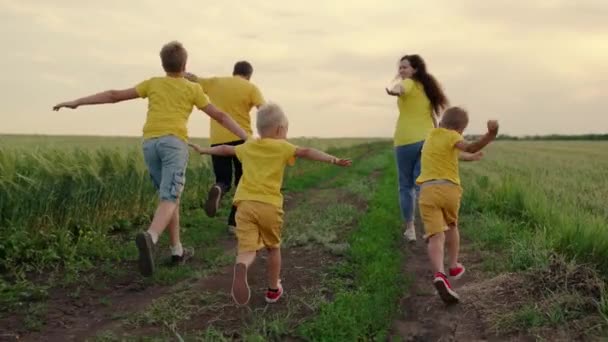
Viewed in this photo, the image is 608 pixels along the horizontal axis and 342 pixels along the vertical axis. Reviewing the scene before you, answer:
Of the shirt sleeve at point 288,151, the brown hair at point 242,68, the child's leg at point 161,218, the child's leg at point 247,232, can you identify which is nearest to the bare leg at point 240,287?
the child's leg at point 247,232

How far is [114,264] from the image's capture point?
22.0 feet

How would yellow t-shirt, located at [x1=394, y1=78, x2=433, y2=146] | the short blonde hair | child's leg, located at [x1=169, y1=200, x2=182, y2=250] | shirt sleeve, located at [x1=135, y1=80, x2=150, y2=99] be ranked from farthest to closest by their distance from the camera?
1. yellow t-shirt, located at [x1=394, y1=78, x2=433, y2=146]
2. child's leg, located at [x1=169, y1=200, x2=182, y2=250]
3. shirt sleeve, located at [x1=135, y1=80, x2=150, y2=99]
4. the short blonde hair

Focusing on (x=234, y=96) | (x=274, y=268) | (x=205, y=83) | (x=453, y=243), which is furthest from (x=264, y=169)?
(x=205, y=83)

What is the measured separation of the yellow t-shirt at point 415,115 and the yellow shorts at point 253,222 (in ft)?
9.56

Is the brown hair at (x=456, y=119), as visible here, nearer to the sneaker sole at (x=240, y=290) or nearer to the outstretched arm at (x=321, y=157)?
the outstretched arm at (x=321, y=157)

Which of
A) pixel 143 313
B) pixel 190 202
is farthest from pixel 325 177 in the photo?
pixel 143 313

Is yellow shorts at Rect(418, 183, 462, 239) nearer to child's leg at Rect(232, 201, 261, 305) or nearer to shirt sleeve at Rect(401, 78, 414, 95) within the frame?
child's leg at Rect(232, 201, 261, 305)

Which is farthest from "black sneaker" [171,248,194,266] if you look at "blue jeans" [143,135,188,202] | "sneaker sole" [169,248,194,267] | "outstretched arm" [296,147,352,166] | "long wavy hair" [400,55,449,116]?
"long wavy hair" [400,55,449,116]

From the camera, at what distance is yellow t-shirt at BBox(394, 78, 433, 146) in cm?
743

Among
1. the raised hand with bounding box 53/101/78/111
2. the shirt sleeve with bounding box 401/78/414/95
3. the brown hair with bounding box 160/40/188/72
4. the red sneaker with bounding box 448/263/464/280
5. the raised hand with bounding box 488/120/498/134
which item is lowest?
the red sneaker with bounding box 448/263/464/280

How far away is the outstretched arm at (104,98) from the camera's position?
6125 millimetres

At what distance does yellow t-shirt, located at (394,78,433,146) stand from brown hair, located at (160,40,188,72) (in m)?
2.71

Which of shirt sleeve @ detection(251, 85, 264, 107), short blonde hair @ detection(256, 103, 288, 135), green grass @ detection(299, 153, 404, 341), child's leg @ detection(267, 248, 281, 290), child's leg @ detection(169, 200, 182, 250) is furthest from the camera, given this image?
shirt sleeve @ detection(251, 85, 264, 107)

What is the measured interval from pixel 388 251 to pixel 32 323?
3.65 metres
